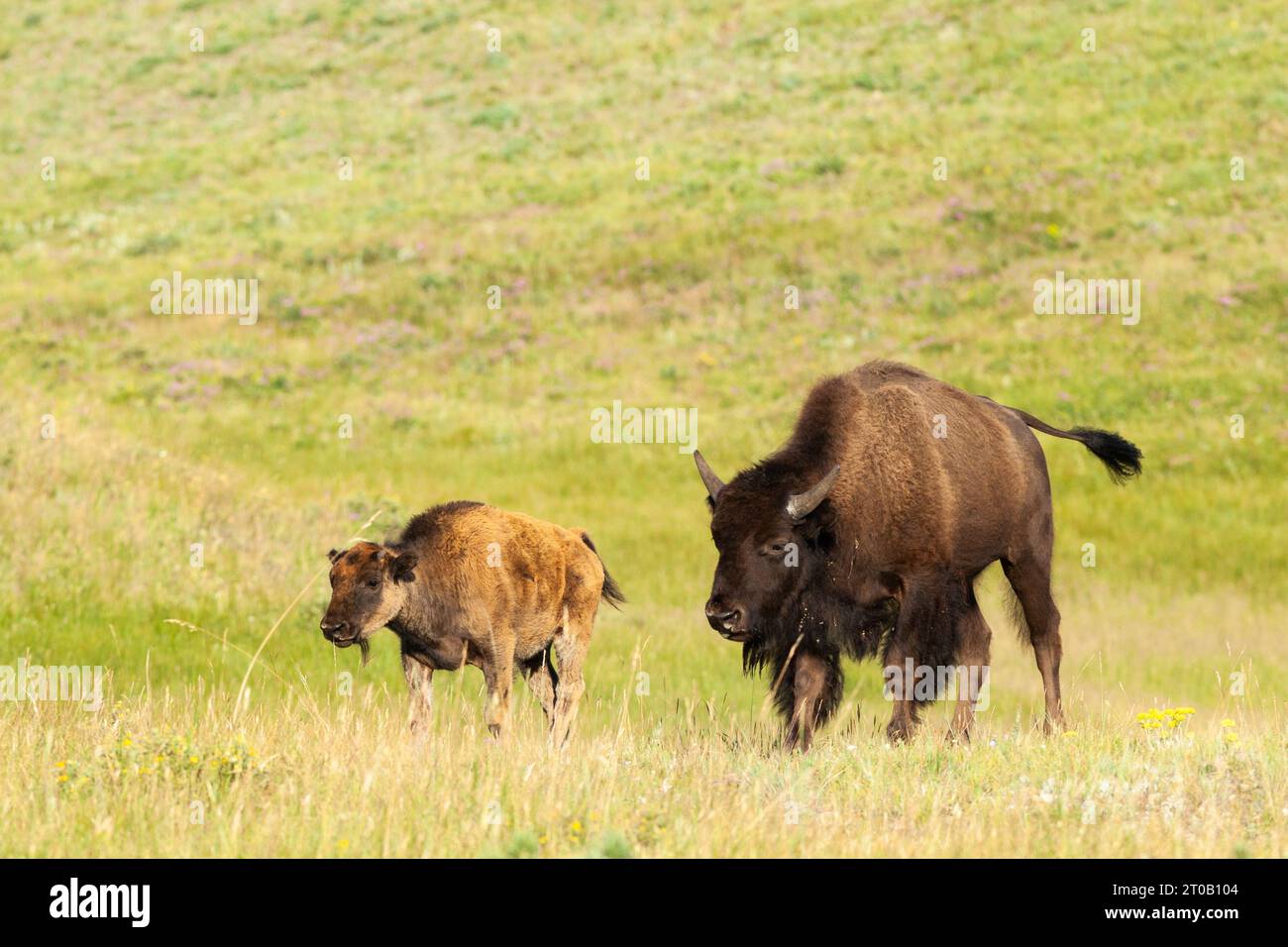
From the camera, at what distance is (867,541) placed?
855cm

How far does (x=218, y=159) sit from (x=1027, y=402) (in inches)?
1302

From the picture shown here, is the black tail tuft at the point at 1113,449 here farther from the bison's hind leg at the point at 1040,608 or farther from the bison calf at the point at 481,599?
the bison calf at the point at 481,599

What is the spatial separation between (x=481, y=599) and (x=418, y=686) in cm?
63

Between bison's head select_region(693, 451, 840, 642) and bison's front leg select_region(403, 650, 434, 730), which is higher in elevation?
bison's head select_region(693, 451, 840, 642)

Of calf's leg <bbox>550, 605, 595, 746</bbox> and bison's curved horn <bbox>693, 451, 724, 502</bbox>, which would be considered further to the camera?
calf's leg <bbox>550, 605, 595, 746</bbox>

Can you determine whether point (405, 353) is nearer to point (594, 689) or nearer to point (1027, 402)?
point (1027, 402)

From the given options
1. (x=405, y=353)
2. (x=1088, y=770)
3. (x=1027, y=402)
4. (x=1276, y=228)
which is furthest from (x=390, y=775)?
(x=1276, y=228)

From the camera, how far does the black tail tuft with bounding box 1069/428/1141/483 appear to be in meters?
10.6

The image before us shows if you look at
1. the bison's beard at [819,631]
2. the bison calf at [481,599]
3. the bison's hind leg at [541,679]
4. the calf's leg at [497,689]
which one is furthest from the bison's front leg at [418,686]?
the bison's beard at [819,631]

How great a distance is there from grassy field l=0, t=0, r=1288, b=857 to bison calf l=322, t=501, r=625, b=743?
39cm

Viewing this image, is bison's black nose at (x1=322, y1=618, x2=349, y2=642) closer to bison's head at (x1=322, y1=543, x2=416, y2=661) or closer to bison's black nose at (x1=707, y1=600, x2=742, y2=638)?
bison's head at (x1=322, y1=543, x2=416, y2=661)

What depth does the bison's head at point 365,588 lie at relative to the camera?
26.4 feet

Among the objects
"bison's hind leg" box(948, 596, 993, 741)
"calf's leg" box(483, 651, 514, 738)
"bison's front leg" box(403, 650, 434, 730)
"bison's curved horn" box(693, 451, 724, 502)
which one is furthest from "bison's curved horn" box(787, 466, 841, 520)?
"bison's front leg" box(403, 650, 434, 730)

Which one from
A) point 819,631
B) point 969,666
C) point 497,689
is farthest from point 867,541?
point 497,689
